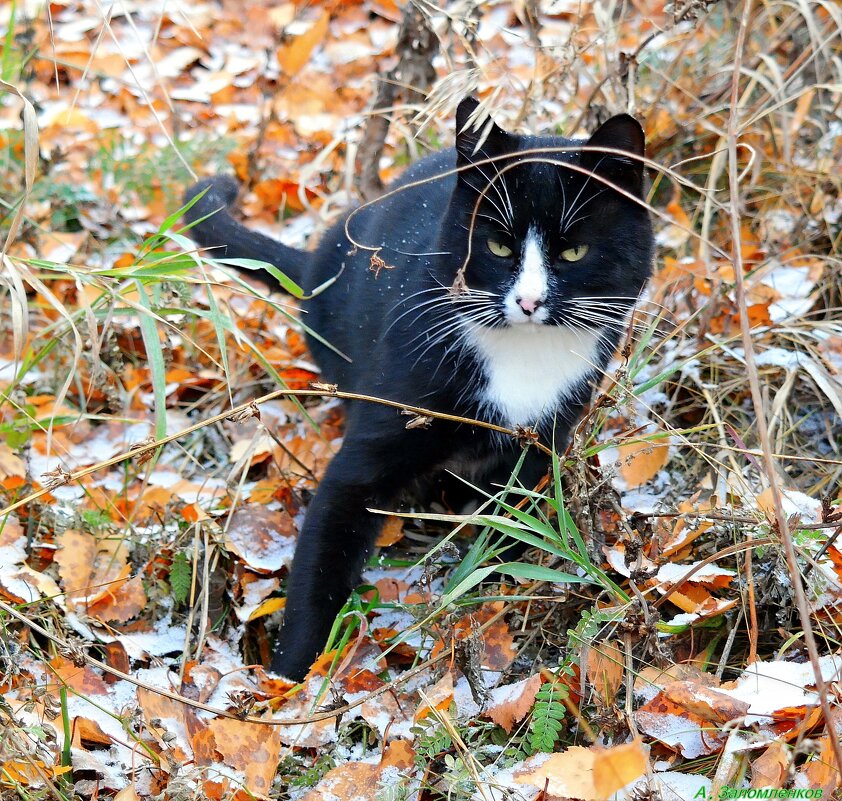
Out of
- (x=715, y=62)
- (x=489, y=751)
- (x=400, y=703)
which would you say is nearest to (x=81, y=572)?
(x=400, y=703)

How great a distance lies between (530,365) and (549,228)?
34cm

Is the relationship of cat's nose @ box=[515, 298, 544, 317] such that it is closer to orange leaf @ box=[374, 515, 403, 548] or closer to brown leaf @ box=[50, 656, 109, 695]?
orange leaf @ box=[374, 515, 403, 548]

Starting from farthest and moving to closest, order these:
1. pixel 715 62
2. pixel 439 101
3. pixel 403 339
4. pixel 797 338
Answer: pixel 715 62 < pixel 797 338 < pixel 439 101 < pixel 403 339

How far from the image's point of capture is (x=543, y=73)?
322 cm

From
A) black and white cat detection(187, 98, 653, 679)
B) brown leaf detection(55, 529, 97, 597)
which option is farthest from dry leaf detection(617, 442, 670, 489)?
brown leaf detection(55, 529, 97, 597)

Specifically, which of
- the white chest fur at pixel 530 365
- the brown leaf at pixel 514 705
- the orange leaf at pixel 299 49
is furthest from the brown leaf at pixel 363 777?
the orange leaf at pixel 299 49

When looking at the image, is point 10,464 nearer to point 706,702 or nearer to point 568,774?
point 568,774

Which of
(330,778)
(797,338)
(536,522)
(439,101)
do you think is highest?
(439,101)

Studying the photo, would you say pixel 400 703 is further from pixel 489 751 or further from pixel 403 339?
pixel 403 339

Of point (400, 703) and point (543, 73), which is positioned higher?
point (543, 73)

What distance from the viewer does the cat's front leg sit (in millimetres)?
2176

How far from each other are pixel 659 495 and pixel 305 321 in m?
1.10

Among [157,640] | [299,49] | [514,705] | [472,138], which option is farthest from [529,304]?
[299,49]

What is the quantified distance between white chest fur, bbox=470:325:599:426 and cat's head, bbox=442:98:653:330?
3.6 inches
